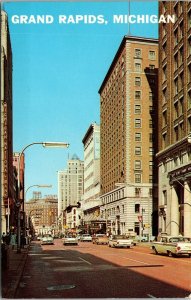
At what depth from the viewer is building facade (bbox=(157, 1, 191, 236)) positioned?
56.3m

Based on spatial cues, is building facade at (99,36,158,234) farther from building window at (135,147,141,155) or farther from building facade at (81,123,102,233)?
building facade at (81,123,102,233)

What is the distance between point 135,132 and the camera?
3324 inches

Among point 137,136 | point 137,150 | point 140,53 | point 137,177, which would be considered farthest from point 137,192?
point 140,53

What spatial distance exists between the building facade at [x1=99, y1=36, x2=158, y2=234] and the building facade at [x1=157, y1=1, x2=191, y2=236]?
12238 millimetres

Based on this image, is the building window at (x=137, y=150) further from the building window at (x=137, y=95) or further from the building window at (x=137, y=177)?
the building window at (x=137, y=95)

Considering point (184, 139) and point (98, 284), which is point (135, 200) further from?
point (98, 284)

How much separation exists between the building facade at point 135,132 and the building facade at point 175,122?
Answer: 12.2 m

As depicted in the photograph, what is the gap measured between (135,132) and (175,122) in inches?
905

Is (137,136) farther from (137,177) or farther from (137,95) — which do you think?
(137,177)

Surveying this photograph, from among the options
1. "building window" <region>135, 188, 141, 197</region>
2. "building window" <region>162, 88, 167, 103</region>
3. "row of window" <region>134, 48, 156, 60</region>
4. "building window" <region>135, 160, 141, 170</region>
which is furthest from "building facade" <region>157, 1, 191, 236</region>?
"row of window" <region>134, 48, 156, 60</region>

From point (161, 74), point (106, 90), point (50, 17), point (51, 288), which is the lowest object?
point (51, 288)

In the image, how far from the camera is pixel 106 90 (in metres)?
112

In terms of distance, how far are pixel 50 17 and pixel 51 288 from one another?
8690 millimetres

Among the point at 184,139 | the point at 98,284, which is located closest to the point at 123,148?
the point at 184,139
